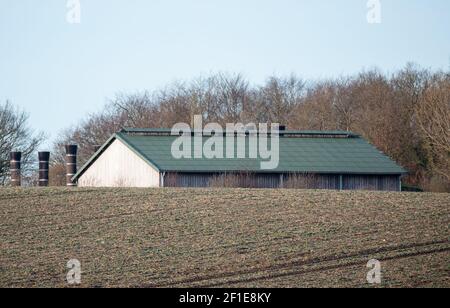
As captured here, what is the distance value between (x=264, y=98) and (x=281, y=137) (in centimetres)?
2706

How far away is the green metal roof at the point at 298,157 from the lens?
4344 cm

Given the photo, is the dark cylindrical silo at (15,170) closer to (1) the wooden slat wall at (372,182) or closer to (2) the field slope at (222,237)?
(2) the field slope at (222,237)

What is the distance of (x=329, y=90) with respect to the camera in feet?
233

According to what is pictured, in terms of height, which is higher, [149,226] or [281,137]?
[281,137]

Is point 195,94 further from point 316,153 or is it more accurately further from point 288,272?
point 288,272

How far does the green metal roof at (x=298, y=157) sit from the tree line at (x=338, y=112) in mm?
4232

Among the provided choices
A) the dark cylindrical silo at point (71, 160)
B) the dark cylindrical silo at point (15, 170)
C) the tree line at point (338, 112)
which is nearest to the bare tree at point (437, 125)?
the tree line at point (338, 112)

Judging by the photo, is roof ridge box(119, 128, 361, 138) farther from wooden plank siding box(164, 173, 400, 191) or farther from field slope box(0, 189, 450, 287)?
field slope box(0, 189, 450, 287)

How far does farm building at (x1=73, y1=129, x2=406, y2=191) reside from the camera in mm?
43062

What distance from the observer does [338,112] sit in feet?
219
